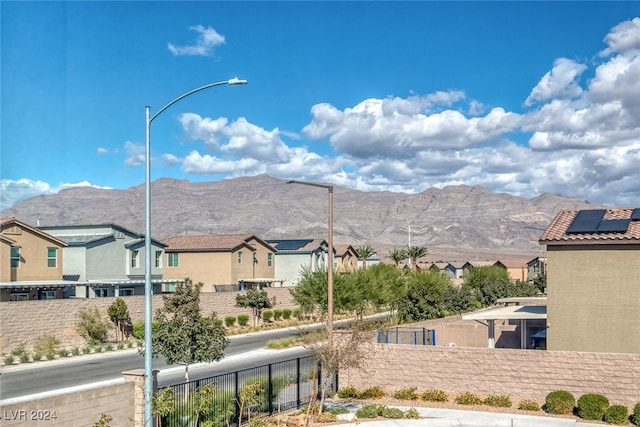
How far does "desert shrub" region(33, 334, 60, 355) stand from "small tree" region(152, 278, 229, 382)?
17.3 metres

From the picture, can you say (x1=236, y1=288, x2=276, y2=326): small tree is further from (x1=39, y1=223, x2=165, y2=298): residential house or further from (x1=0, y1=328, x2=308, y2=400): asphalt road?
(x1=0, y1=328, x2=308, y2=400): asphalt road

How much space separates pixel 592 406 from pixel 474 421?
4.13m

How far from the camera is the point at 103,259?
6138cm

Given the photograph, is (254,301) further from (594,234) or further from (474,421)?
(474,421)

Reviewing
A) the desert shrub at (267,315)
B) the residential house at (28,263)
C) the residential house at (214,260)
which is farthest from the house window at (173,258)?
the residential house at (28,263)

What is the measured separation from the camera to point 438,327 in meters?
39.8

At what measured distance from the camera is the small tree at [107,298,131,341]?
46.1 meters

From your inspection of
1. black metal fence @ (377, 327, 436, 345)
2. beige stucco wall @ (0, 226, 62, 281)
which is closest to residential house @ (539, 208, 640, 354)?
black metal fence @ (377, 327, 436, 345)

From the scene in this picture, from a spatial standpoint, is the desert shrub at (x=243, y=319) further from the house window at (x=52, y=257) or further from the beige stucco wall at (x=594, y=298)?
the beige stucco wall at (x=594, y=298)

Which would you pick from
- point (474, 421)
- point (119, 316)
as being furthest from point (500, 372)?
point (119, 316)

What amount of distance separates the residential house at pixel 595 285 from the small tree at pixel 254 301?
35.6 m

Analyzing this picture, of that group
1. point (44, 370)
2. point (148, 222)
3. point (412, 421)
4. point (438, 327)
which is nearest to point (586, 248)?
point (412, 421)

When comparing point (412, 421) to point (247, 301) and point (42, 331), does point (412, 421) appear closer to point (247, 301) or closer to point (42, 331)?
point (42, 331)

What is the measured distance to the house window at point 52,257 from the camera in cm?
5125
